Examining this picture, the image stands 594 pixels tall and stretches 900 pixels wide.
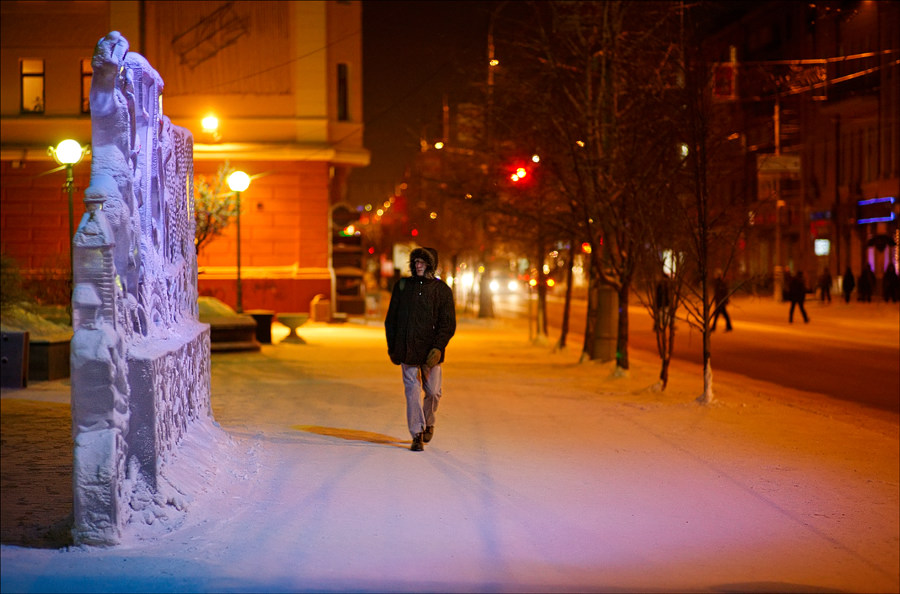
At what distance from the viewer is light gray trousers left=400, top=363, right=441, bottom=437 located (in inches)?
391

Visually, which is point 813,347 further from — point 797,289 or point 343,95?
point 343,95

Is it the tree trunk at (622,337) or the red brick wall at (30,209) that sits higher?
the red brick wall at (30,209)

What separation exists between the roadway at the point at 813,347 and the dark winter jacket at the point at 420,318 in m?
7.83

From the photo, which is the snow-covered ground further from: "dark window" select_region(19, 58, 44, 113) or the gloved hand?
"dark window" select_region(19, 58, 44, 113)

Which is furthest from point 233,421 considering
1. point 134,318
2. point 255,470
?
point 134,318

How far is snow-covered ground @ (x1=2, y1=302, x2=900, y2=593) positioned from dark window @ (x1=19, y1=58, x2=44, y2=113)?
86.4 ft

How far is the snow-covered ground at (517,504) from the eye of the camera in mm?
5977

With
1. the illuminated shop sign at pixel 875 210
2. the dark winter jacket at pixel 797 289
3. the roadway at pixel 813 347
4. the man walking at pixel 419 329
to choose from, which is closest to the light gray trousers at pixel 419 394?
the man walking at pixel 419 329

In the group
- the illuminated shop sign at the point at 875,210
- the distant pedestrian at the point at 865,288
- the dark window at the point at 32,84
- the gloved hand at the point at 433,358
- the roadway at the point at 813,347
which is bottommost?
the roadway at the point at 813,347

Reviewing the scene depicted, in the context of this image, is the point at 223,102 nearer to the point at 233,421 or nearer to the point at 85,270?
the point at 233,421

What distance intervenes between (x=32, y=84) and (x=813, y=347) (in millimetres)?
27428

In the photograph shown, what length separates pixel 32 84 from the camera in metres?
36.5

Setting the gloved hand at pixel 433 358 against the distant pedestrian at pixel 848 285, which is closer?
the gloved hand at pixel 433 358

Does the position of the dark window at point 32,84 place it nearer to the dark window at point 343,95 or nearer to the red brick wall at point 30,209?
the red brick wall at point 30,209
